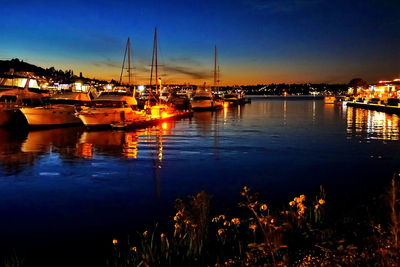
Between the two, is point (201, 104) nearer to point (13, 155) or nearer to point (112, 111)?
point (112, 111)

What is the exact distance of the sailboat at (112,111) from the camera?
39438 mm

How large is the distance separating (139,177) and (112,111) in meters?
24.1

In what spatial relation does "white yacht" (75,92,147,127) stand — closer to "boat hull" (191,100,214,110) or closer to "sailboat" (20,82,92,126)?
"sailboat" (20,82,92,126)

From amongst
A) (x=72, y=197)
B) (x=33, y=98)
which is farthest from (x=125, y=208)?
(x=33, y=98)

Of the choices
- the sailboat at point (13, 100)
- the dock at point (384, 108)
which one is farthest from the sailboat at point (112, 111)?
the dock at point (384, 108)

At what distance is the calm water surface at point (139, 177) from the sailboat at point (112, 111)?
18.4ft

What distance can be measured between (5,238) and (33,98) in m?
40.5

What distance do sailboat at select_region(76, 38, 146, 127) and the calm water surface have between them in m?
5.62

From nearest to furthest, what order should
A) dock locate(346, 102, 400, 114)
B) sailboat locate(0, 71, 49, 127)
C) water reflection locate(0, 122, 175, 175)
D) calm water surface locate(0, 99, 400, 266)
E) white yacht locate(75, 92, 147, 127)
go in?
calm water surface locate(0, 99, 400, 266)
water reflection locate(0, 122, 175, 175)
white yacht locate(75, 92, 147, 127)
sailboat locate(0, 71, 49, 127)
dock locate(346, 102, 400, 114)

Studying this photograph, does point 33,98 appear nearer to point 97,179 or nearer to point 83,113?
point 83,113

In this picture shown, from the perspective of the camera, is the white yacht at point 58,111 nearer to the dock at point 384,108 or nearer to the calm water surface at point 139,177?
the calm water surface at point 139,177

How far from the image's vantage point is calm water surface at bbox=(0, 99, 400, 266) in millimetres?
11539

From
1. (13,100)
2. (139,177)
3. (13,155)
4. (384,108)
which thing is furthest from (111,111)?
(384,108)

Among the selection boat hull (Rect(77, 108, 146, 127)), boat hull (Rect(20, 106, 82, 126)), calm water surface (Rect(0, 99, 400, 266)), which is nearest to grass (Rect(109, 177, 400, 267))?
calm water surface (Rect(0, 99, 400, 266))
